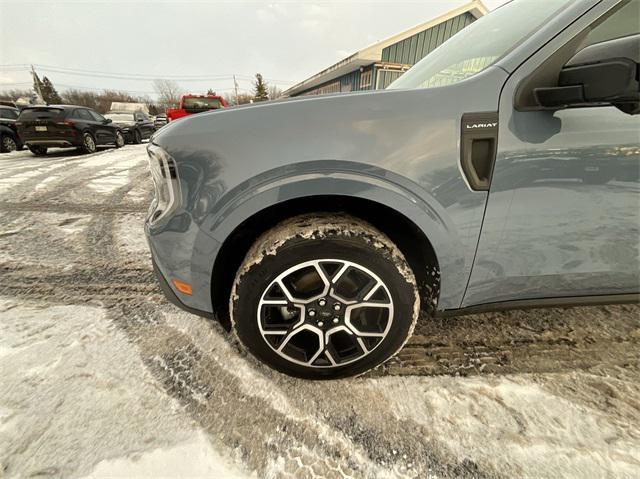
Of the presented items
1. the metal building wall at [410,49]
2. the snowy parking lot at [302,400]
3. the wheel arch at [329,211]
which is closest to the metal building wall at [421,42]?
the metal building wall at [410,49]

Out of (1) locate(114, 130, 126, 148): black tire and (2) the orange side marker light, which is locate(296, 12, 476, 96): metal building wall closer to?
(1) locate(114, 130, 126, 148): black tire

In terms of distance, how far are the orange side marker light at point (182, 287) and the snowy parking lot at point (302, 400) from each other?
47cm

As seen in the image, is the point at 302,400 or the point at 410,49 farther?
the point at 410,49

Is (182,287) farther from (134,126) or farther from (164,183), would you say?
(134,126)

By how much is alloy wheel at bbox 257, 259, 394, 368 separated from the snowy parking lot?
207 millimetres

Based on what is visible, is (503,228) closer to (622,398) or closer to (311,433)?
(622,398)

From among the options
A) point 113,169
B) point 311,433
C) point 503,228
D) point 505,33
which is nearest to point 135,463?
point 311,433

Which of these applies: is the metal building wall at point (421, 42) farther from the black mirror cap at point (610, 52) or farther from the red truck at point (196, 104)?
the black mirror cap at point (610, 52)

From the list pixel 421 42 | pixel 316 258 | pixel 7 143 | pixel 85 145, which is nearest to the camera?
pixel 316 258

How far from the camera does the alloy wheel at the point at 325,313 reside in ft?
4.40

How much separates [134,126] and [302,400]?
641 inches

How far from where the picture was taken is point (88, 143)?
30.7 ft

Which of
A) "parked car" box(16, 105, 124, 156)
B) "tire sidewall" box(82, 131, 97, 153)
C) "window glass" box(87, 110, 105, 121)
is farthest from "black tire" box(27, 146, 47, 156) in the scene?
"window glass" box(87, 110, 105, 121)

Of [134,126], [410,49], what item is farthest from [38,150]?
[410,49]
